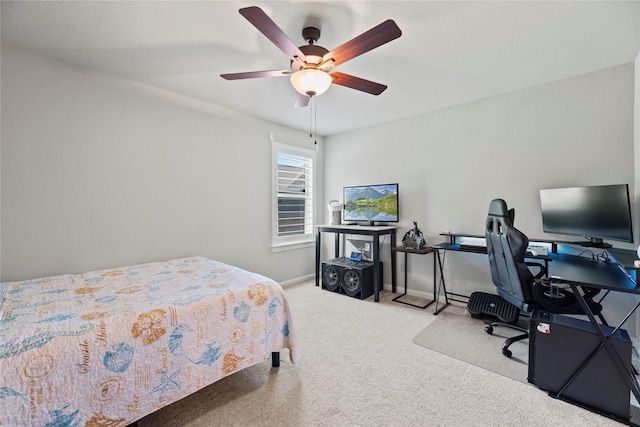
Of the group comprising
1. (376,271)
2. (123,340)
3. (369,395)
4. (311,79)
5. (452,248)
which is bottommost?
(369,395)

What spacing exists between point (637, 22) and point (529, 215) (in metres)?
1.68

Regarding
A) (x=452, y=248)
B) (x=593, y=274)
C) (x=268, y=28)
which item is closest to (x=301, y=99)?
(x=268, y=28)

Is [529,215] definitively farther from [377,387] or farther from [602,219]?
[377,387]

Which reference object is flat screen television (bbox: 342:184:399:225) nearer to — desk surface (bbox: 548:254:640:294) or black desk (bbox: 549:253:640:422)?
desk surface (bbox: 548:254:640:294)

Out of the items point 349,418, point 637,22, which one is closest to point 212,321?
point 349,418

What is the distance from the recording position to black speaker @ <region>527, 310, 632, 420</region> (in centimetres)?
158

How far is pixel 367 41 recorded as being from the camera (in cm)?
158

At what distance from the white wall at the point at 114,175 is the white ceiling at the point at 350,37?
0.26 m

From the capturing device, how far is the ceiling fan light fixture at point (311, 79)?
6.00ft

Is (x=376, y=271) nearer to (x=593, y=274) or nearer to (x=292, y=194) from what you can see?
(x=292, y=194)

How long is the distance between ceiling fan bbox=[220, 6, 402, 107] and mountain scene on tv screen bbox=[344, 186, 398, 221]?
197 cm

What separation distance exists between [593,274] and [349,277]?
2386 mm

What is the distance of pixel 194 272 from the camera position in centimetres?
235

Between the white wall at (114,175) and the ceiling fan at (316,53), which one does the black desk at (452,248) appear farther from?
the white wall at (114,175)
